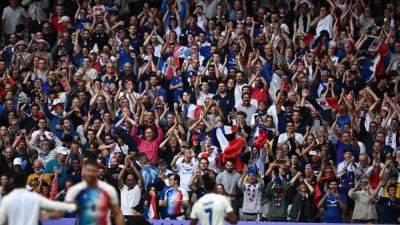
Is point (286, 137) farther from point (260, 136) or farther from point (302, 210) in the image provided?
point (302, 210)

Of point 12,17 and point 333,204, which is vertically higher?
point 12,17

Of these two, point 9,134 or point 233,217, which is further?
point 9,134

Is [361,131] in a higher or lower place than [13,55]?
lower

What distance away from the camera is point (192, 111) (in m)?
23.9

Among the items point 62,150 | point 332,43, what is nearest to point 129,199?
point 62,150

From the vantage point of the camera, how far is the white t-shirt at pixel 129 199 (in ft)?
71.2

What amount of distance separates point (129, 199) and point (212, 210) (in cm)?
718

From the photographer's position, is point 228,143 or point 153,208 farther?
point 228,143

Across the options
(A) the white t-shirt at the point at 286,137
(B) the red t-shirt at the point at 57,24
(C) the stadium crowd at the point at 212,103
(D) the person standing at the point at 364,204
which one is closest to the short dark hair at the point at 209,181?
(C) the stadium crowd at the point at 212,103

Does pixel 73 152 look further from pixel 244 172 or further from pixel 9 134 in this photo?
pixel 244 172

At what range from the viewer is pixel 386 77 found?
25.2 m

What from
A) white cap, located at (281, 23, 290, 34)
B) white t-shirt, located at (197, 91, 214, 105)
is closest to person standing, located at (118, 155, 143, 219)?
white t-shirt, located at (197, 91, 214, 105)

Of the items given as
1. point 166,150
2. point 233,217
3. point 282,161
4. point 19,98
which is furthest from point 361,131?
point 233,217

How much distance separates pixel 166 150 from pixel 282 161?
2517mm
